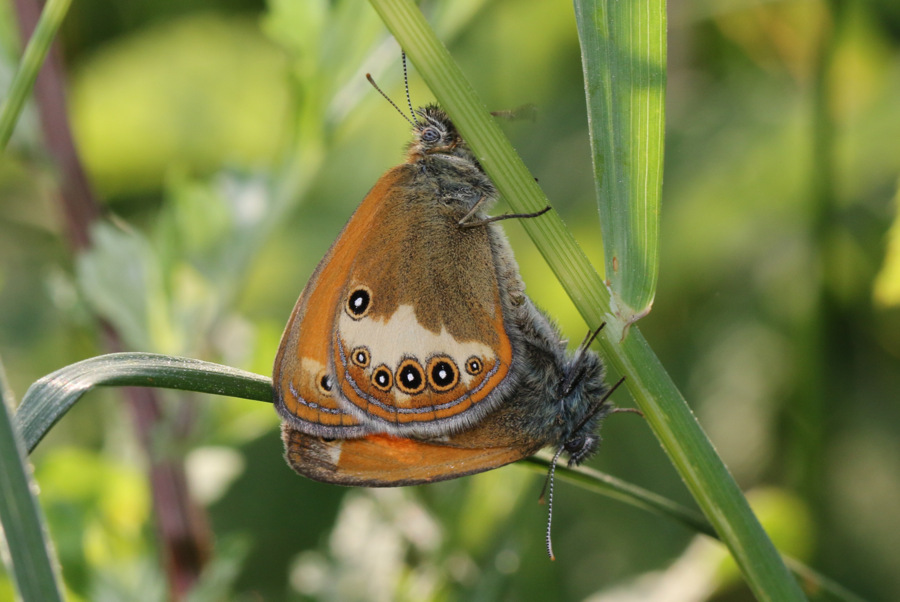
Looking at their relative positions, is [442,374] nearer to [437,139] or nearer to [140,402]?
[437,139]

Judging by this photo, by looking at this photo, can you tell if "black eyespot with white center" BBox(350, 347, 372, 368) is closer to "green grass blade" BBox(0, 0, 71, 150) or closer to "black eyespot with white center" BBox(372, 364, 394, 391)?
"black eyespot with white center" BBox(372, 364, 394, 391)

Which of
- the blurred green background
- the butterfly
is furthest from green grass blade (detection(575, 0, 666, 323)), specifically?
the blurred green background

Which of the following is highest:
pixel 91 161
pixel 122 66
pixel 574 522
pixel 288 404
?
pixel 122 66

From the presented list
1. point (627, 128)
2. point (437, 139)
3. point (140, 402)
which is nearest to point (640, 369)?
point (627, 128)

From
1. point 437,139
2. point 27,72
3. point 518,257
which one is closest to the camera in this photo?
point 27,72

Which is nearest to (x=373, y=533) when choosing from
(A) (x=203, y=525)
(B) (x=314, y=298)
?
(A) (x=203, y=525)

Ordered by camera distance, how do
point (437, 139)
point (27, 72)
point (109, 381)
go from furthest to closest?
1. point (437, 139)
2. point (27, 72)
3. point (109, 381)

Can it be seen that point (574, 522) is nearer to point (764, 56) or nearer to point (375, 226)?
point (375, 226)
